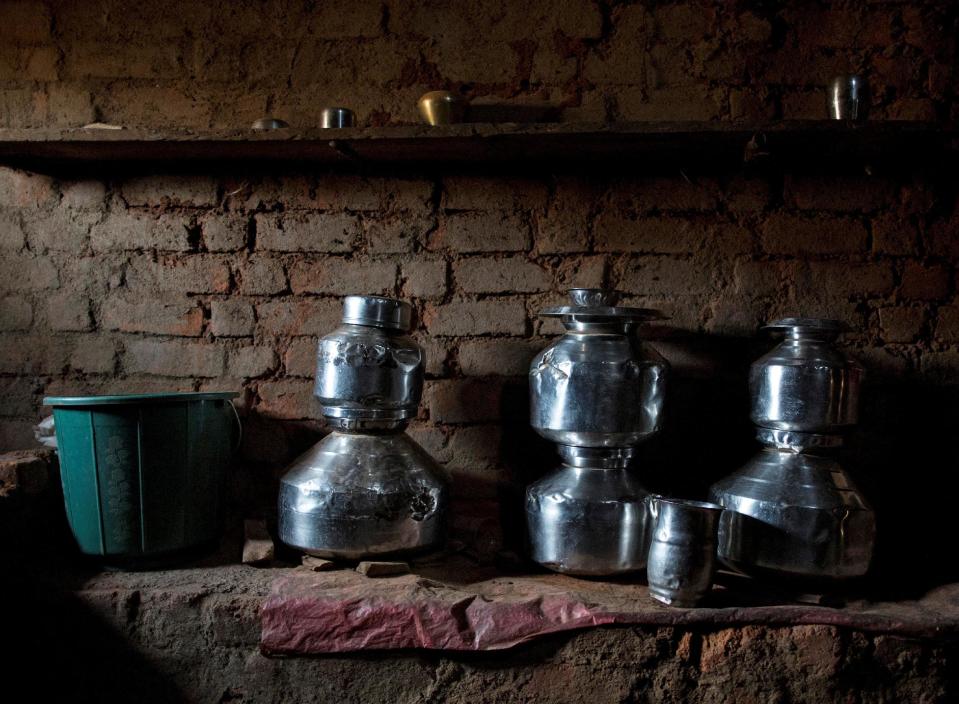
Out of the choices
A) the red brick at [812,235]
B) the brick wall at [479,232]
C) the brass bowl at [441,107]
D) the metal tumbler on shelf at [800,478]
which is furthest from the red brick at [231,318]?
the red brick at [812,235]

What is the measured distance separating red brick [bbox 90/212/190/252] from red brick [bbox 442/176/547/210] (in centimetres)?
84

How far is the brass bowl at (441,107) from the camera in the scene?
79.2 inches

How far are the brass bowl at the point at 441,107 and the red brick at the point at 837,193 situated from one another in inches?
40.6

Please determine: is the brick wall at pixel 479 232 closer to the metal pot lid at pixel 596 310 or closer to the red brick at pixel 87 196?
the red brick at pixel 87 196

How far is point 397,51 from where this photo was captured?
86.9 inches

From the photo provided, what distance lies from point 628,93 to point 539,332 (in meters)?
0.79

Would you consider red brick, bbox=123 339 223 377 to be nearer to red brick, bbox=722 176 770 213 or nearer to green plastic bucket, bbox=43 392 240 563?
green plastic bucket, bbox=43 392 240 563

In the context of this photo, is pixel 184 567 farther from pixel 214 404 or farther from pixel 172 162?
pixel 172 162

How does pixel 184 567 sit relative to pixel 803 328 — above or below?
below

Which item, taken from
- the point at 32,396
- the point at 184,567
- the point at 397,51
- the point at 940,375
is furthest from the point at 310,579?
the point at 940,375

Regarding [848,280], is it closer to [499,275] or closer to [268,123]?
[499,275]

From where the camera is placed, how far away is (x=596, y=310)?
1840 millimetres

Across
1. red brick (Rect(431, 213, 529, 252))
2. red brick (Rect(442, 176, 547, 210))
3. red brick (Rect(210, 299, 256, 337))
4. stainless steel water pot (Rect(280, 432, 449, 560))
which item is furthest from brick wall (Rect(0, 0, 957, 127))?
stainless steel water pot (Rect(280, 432, 449, 560))

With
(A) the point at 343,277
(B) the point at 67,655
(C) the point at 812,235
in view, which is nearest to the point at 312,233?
(A) the point at 343,277
